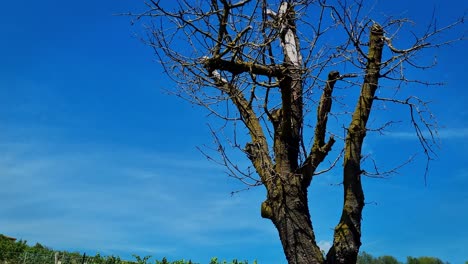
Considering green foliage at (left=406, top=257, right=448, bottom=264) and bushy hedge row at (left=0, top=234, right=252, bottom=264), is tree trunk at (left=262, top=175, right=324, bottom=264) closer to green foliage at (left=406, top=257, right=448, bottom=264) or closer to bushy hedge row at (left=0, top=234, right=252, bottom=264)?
bushy hedge row at (left=0, top=234, right=252, bottom=264)

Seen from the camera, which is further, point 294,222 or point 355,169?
point 355,169

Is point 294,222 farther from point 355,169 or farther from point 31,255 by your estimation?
point 31,255

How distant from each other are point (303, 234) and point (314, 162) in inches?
32.2

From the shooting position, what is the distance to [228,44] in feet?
15.3

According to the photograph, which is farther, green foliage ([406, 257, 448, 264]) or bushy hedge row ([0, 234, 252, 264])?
green foliage ([406, 257, 448, 264])

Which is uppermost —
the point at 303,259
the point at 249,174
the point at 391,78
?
the point at 391,78

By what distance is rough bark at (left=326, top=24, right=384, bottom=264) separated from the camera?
15.2 feet

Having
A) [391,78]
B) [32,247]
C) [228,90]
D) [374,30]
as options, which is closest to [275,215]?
[228,90]

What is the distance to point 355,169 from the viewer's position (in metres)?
4.93

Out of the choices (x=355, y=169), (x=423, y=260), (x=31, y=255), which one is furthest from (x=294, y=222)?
(x=423, y=260)

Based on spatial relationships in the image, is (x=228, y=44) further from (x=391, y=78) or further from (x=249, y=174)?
(x=391, y=78)

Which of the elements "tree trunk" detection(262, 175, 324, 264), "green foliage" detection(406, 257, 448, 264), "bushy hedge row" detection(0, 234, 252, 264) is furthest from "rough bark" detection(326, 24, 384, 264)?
"green foliage" detection(406, 257, 448, 264)

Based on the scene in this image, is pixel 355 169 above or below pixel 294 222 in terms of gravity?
above

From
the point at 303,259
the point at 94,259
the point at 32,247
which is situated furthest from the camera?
the point at 32,247
